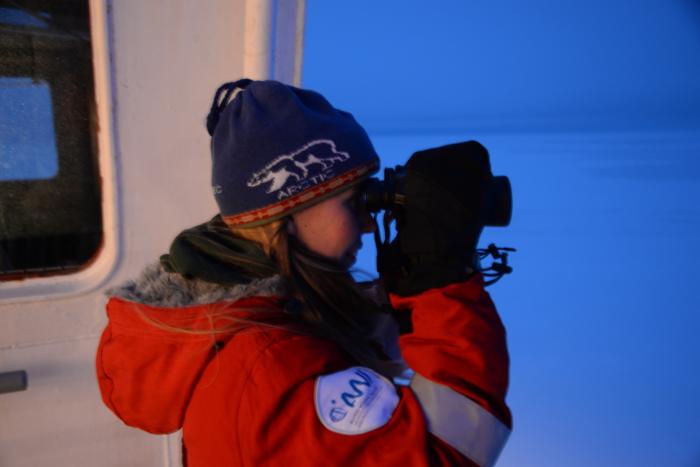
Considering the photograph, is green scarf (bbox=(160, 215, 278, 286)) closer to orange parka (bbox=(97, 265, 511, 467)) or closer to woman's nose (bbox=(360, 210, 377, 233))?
orange parka (bbox=(97, 265, 511, 467))

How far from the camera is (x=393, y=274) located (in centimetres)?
68

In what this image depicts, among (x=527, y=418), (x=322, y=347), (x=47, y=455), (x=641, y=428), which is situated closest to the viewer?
(x=322, y=347)

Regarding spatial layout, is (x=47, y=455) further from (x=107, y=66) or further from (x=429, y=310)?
(x=429, y=310)

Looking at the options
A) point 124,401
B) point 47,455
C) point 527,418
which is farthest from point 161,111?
point 527,418

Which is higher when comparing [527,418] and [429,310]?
[429,310]

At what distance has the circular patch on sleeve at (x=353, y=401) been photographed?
1.65 ft

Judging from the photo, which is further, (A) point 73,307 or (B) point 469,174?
(A) point 73,307

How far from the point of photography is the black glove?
629 mm

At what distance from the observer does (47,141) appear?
915mm

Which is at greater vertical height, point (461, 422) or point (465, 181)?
point (465, 181)

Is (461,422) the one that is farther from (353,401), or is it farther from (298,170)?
(298,170)

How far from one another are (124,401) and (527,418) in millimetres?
1482

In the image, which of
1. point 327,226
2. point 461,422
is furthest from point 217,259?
point 461,422

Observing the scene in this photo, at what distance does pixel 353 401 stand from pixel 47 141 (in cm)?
84
